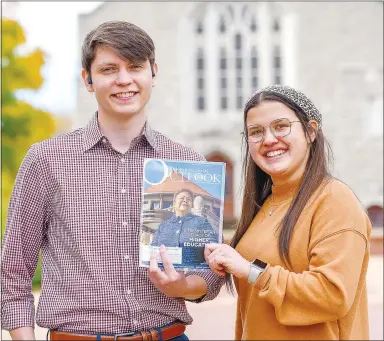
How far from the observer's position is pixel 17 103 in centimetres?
1661

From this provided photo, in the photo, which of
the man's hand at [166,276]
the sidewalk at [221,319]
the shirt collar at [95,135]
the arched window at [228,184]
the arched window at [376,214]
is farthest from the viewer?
the arched window at [376,214]

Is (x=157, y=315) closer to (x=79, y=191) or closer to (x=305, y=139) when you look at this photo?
(x=79, y=191)

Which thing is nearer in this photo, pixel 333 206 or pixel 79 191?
pixel 333 206

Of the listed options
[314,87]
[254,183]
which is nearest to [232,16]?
[314,87]

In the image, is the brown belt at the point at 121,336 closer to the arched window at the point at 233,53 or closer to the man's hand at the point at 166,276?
the man's hand at the point at 166,276

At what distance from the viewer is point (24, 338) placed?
245 cm

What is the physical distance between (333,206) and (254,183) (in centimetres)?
45

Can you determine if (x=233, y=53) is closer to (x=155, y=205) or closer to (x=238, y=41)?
(x=238, y=41)

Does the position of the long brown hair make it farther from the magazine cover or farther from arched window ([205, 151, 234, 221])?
arched window ([205, 151, 234, 221])

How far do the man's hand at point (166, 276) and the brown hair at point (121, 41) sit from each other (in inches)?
26.4

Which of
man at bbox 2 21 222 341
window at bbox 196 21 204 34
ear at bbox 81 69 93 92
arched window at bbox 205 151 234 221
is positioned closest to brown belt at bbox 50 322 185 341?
man at bbox 2 21 222 341

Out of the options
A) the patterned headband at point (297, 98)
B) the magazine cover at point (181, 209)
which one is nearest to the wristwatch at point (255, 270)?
the magazine cover at point (181, 209)

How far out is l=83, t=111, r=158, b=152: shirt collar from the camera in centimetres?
262

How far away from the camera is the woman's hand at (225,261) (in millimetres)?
2342
